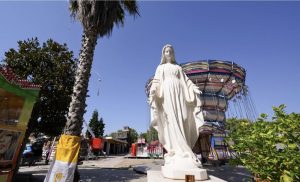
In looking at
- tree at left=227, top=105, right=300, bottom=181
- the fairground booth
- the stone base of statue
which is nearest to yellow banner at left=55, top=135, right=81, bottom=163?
the fairground booth

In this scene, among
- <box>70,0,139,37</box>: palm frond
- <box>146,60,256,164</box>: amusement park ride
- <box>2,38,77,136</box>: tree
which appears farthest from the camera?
<box>146,60,256,164</box>: amusement park ride

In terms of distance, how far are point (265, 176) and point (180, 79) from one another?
102 inches

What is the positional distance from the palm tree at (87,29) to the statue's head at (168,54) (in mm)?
3598

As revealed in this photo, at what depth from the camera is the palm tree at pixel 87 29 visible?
6691 millimetres

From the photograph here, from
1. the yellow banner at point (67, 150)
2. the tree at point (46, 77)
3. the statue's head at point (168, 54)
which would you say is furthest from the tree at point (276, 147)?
the tree at point (46, 77)

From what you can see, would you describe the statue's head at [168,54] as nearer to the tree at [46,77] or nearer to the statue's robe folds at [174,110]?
the statue's robe folds at [174,110]

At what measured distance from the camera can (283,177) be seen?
2078 mm

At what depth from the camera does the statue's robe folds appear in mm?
3846

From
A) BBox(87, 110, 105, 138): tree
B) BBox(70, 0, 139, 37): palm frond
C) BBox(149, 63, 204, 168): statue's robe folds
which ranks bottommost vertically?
BBox(149, 63, 204, 168): statue's robe folds

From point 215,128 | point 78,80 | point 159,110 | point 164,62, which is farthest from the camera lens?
point 215,128

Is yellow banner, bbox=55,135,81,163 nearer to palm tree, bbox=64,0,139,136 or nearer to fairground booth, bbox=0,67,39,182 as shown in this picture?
palm tree, bbox=64,0,139,136

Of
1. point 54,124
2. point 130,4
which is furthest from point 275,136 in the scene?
point 54,124

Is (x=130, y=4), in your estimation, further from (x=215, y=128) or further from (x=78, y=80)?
(x=215, y=128)

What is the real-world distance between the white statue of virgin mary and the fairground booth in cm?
444
